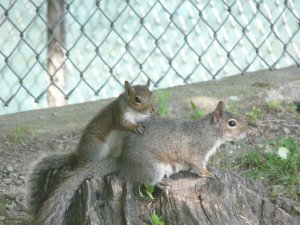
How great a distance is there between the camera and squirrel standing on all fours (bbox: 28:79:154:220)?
3516 mm

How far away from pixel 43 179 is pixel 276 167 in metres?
1.24

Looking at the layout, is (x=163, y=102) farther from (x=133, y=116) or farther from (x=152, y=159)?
(x=152, y=159)

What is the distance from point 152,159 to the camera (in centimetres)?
322

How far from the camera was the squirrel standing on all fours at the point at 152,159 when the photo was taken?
320 centimetres

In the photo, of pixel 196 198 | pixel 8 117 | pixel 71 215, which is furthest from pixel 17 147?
pixel 196 198

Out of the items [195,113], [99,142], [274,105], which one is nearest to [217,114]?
[99,142]

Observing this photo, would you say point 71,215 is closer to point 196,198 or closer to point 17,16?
point 196,198

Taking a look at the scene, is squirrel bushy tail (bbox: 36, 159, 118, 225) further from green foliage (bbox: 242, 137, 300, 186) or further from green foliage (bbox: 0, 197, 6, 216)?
green foliage (bbox: 242, 137, 300, 186)

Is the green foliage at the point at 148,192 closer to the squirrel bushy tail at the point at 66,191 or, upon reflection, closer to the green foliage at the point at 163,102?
the squirrel bushy tail at the point at 66,191

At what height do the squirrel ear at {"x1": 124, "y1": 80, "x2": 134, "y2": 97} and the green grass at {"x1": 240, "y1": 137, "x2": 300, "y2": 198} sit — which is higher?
the squirrel ear at {"x1": 124, "y1": 80, "x2": 134, "y2": 97}

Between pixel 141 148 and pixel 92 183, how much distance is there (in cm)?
26

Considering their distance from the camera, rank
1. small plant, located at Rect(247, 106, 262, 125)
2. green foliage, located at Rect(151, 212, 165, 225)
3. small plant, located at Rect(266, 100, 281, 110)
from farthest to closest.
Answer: small plant, located at Rect(266, 100, 281, 110) → small plant, located at Rect(247, 106, 262, 125) → green foliage, located at Rect(151, 212, 165, 225)

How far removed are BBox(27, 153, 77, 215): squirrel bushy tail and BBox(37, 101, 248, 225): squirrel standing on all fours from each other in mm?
172

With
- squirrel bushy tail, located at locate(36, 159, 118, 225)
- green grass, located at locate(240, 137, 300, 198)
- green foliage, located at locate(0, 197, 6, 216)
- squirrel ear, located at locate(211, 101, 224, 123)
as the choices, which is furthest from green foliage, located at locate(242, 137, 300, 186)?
green foliage, located at locate(0, 197, 6, 216)
